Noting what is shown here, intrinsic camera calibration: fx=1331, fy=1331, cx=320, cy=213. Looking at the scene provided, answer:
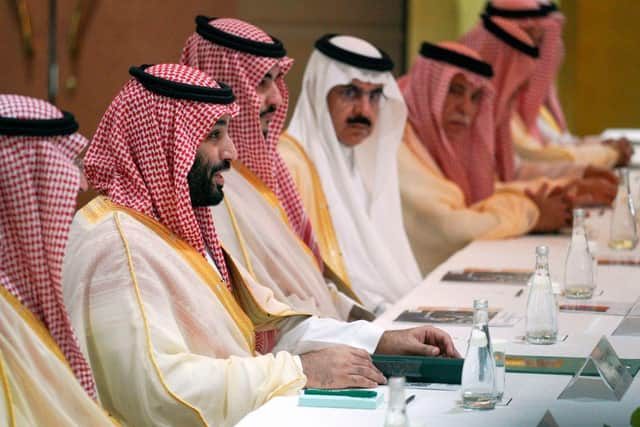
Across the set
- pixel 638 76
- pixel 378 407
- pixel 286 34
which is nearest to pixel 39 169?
pixel 378 407

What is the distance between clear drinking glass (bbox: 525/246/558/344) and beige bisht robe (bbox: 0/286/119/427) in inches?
45.1

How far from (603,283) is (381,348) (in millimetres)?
1374

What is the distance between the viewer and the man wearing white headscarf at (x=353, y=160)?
4926 millimetres

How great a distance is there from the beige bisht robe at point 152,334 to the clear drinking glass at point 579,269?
51.0 inches

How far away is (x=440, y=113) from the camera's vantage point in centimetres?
600

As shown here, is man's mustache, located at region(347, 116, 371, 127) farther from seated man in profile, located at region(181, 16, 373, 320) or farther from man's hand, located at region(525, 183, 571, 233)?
man's hand, located at region(525, 183, 571, 233)

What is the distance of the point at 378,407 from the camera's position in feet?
8.73

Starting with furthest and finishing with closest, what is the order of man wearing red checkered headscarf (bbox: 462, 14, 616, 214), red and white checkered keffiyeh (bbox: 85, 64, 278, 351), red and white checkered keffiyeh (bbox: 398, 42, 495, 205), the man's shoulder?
man wearing red checkered headscarf (bbox: 462, 14, 616, 214), red and white checkered keffiyeh (bbox: 398, 42, 495, 205), red and white checkered keffiyeh (bbox: 85, 64, 278, 351), the man's shoulder

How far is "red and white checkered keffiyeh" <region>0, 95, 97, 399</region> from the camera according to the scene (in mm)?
2705

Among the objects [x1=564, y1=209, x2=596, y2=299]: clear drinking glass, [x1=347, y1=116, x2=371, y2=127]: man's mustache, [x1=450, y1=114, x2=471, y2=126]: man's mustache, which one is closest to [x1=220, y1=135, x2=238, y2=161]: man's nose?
[x1=564, y1=209, x2=596, y2=299]: clear drinking glass

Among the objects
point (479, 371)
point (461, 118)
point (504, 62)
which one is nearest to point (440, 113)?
point (461, 118)

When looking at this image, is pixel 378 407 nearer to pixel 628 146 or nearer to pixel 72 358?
pixel 72 358

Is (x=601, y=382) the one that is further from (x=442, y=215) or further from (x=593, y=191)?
(x=593, y=191)

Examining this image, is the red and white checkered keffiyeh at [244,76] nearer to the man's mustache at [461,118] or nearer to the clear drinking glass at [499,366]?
the clear drinking glass at [499,366]
